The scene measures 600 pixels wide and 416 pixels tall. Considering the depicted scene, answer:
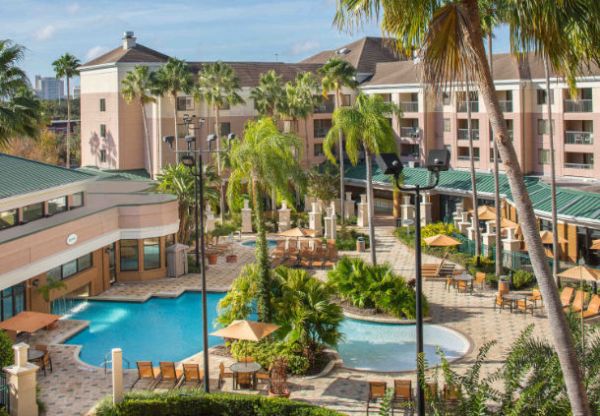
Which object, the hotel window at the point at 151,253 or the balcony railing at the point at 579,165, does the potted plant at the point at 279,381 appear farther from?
the balcony railing at the point at 579,165

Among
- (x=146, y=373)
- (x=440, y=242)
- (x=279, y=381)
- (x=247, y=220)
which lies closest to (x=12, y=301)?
(x=146, y=373)

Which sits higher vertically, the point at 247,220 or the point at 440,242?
the point at 247,220

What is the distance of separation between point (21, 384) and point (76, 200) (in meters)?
17.9

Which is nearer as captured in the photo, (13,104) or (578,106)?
(13,104)

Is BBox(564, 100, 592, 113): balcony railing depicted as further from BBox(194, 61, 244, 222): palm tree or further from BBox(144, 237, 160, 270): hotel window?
BBox(144, 237, 160, 270): hotel window

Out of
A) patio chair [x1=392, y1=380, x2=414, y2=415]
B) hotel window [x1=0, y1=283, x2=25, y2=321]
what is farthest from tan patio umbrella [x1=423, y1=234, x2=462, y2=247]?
hotel window [x1=0, y1=283, x2=25, y2=321]

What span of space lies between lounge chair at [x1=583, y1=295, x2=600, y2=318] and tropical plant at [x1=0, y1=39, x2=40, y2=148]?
2388 centimetres

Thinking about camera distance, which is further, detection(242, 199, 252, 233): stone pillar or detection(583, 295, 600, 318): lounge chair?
detection(242, 199, 252, 233): stone pillar

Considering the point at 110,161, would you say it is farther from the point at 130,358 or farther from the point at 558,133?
the point at 130,358

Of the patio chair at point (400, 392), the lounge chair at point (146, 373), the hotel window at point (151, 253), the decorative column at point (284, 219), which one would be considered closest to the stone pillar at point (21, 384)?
the lounge chair at point (146, 373)

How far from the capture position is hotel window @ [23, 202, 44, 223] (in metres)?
31.8

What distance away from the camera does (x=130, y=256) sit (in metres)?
38.2

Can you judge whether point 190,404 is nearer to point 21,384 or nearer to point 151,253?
point 21,384

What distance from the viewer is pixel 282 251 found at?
42250mm
